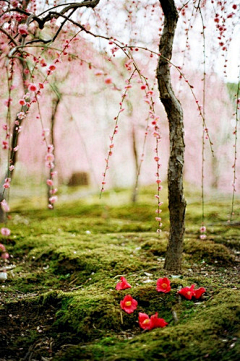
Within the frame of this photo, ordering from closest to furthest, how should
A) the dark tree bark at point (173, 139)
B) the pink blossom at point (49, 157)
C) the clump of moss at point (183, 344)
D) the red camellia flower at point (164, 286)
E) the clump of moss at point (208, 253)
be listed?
the clump of moss at point (183, 344) < the pink blossom at point (49, 157) < the red camellia flower at point (164, 286) < the dark tree bark at point (173, 139) < the clump of moss at point (208, 253)

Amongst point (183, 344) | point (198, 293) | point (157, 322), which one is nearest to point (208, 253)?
point (198, 293)

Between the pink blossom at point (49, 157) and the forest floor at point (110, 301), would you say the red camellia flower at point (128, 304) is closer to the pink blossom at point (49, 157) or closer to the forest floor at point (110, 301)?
the forest floor at point (110, 301)

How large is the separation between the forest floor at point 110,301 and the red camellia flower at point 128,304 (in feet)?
0.12

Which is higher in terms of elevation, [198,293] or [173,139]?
[173,139]

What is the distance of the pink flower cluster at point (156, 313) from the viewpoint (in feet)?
5.21

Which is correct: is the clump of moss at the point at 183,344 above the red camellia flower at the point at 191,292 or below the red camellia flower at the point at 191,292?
below

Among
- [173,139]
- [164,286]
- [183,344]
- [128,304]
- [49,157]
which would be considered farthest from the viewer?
[173,139]

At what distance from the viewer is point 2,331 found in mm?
1731

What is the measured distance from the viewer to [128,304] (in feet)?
5.81

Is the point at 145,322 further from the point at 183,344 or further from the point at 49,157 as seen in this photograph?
the point at 49,157

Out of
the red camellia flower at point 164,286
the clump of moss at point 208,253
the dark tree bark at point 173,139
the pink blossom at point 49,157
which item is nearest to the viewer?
the pink blossom at point 49,157

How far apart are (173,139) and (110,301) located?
1098 mm

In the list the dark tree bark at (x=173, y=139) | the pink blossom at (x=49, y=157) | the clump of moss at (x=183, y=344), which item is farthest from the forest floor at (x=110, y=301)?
the pink blossom at (x=49, y=157)

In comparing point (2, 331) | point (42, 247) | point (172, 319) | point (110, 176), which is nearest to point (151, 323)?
point (172, 319)
